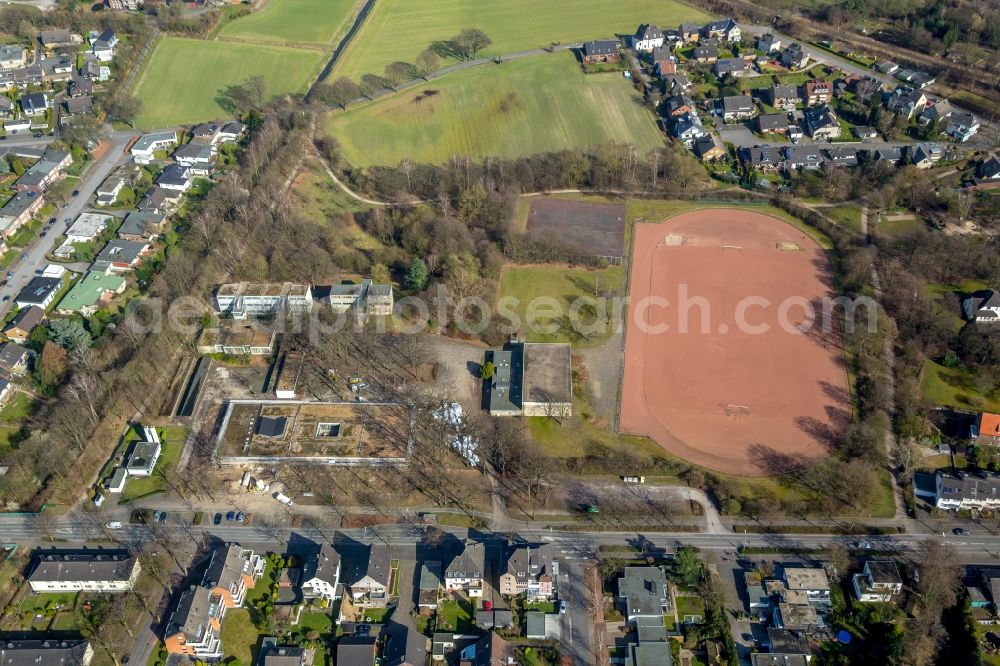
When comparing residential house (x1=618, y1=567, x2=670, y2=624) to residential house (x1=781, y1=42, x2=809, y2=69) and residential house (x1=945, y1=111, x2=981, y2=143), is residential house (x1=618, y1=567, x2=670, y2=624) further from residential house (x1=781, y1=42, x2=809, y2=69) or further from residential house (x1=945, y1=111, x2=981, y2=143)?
residential house (x1=781, y1=42, x2=809, y2=69)

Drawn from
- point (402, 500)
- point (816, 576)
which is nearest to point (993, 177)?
point (816, 576)

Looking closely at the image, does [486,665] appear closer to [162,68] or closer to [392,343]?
[392,343]

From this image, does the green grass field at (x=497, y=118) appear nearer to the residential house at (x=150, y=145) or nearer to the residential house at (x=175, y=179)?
the residential house at (x=175, y=179)

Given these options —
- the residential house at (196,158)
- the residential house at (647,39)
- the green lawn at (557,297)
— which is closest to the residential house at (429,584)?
the green lawn at (557,297)

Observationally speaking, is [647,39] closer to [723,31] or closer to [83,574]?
[723,31]

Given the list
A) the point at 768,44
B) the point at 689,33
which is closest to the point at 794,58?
the point at 768,44
